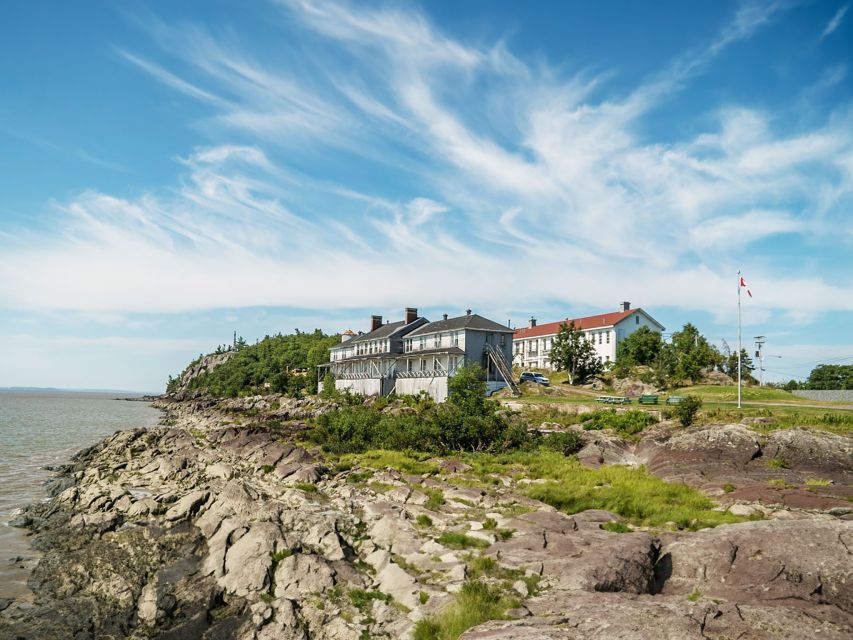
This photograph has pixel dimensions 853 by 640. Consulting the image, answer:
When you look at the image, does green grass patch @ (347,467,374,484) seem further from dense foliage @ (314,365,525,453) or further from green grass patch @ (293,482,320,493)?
dense foliage @ (314,365,525,453)

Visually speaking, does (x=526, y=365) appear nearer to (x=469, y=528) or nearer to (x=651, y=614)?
(x=469, y=528)

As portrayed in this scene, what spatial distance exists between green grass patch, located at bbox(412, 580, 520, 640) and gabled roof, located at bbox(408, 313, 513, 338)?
49.3 meters

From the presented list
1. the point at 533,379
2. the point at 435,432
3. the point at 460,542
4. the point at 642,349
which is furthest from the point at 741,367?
the point at 460,542

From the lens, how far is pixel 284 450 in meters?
31.7

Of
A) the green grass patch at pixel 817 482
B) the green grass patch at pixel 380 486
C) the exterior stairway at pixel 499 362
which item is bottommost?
the green grass patch at pixel 380 486

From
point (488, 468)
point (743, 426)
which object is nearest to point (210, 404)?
point (488, 468)

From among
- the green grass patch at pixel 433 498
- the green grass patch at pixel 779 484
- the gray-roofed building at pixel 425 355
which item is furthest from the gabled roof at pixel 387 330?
the green grass patch at pixel 779 484

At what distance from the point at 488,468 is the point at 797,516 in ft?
43.9

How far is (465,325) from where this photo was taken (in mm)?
61125

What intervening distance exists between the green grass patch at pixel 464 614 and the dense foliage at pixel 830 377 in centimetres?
10201

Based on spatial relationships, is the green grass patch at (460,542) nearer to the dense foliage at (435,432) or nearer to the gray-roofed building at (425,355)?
the dense foliage at (435,432)

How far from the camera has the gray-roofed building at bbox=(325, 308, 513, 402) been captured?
60.0 meters

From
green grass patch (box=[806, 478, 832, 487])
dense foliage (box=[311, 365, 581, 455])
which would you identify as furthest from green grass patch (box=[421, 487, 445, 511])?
green grass patch (box=[806, 478, 832, 487])

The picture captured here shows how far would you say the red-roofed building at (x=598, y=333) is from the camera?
85.2 metres
